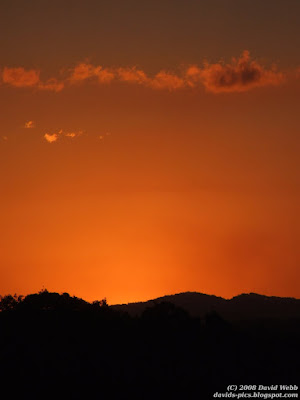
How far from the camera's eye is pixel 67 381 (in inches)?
4011

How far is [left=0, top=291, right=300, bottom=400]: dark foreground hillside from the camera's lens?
3969 inches

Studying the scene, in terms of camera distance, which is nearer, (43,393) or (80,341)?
(43,393)

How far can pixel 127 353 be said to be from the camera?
112 m

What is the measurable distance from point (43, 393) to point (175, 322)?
1302 inches

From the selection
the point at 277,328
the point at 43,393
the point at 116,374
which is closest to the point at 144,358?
the point at 116,374

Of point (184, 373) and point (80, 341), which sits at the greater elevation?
point (80, 341)

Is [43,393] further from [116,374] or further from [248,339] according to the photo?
[248,339]

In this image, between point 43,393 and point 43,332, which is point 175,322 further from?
point 43,393

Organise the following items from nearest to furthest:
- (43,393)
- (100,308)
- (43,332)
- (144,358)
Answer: (43,393), (144,358), (43,332), (100,308)

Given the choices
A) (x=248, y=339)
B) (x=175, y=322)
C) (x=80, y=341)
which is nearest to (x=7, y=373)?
(x=80, y=341)

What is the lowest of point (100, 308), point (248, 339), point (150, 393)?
point (150, 393)

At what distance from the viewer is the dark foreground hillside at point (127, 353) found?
101 m

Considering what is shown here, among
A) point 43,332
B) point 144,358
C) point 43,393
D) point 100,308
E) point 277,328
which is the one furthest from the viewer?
point 277,328

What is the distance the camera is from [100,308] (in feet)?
428
